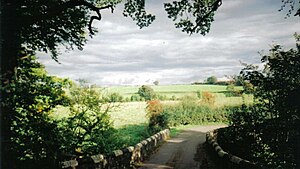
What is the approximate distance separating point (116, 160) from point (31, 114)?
423 cm

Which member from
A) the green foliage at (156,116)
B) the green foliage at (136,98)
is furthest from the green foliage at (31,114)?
the green foliage at (136,98)

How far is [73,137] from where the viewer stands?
10.1 metres

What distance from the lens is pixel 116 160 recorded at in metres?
11.5

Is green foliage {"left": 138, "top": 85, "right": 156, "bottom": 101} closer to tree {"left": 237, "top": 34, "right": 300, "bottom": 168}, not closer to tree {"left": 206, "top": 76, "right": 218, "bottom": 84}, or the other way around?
tree {"left": 206, "top": 76, "right": 218, "bottom": 84}

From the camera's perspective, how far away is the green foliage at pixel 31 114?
742 centimetres

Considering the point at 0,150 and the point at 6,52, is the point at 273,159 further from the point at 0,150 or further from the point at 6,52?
the point at 6,52

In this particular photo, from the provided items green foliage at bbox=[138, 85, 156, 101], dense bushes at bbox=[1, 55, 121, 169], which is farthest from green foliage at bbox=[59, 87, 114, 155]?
green foliage at bbox=[138, 85, 156, 101]

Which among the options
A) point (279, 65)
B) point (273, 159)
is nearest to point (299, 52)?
point (279, 65)

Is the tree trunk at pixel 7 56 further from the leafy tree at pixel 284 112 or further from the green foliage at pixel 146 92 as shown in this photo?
the green foliage at pixel 146 92

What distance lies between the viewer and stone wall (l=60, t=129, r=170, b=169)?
902cm

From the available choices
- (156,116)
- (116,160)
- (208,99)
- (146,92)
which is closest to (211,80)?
(146,92)

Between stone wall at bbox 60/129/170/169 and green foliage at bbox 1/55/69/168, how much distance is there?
2.41ft

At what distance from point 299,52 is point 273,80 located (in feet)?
3.08

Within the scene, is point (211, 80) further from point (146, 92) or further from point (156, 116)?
point (156, 116)
